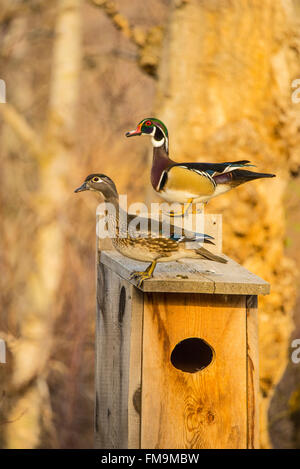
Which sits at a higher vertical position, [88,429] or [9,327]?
[9,327]

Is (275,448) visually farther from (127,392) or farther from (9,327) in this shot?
(127,392)

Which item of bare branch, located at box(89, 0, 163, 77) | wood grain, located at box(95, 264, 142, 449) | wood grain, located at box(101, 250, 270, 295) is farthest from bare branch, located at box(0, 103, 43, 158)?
wood grain, located at box(101, 250, 270, 295)

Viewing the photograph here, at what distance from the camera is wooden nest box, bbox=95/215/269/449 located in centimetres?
235

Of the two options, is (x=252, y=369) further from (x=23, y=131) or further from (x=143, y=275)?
(x=23, y=131)

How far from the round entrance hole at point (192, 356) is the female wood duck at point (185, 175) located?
547 mm

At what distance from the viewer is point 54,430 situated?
19.2 ft

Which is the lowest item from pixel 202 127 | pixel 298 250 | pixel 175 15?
pixel 298 250

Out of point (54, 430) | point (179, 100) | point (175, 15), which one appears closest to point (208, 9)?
point (175, 15)

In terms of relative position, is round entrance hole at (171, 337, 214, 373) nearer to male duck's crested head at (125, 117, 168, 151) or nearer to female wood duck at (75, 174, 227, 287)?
female wood duck at (75, 174, 227, 287)

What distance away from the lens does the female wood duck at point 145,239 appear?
220cm

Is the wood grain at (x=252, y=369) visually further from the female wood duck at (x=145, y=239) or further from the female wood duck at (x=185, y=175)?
the female wood duck at (x=185, y=175)

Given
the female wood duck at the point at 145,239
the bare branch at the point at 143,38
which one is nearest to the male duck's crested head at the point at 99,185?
the female wood duck at the point at 145,239

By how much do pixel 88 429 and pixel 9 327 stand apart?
1.25 metres

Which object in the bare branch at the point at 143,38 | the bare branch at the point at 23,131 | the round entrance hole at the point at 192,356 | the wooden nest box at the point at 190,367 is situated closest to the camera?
the wooden nest box at the point at 190,367
